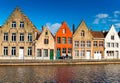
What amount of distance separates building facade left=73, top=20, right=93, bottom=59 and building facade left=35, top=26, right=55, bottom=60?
A: 733 centimetres

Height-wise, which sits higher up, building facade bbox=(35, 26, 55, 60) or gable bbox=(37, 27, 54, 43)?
gable bbox=(37, 27, 54, 43)

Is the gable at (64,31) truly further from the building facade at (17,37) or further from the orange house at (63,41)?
the building facade at (17,37)

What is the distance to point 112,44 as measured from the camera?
72.4m

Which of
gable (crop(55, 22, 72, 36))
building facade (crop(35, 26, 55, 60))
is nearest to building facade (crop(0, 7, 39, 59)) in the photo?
building facade (crop(35, 26, 55, 60))

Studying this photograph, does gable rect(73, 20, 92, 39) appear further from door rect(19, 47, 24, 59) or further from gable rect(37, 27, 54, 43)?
door rect(19, 47, 24, 59)

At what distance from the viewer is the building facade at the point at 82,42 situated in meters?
68.2

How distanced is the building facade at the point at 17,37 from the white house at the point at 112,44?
21917mm

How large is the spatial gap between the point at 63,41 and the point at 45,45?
Result: 5.70 metres

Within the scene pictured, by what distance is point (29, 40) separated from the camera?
63375 mm

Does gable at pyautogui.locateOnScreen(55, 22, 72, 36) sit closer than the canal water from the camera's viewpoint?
No

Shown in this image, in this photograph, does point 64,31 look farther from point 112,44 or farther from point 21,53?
point 112,44

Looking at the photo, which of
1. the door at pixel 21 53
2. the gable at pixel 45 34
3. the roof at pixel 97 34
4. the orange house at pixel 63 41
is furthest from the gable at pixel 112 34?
the door at pixel 21 53

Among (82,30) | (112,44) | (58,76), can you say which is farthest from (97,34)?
(58,76)

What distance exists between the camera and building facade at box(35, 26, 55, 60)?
208 ft
